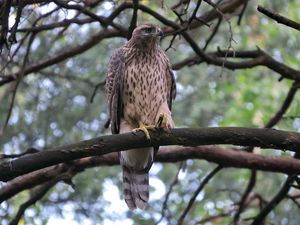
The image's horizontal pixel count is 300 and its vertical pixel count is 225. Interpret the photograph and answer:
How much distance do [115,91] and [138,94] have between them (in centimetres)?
20

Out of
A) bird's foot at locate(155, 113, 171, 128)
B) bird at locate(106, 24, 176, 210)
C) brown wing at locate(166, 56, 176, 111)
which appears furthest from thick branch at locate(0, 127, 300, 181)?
brown wing at locate(166, 56, 176, 111)

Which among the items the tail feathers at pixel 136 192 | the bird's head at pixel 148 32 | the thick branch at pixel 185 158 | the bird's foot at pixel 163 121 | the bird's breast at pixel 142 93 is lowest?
the tail feathers at pixel 136 192

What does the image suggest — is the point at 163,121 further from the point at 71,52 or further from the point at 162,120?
the point at 71,52

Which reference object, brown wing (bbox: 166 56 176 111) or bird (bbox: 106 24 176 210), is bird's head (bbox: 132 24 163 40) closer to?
bird (bbox: 106 24 176 210)

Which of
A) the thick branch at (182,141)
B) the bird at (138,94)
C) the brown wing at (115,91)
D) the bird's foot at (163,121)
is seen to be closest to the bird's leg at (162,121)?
the bird's foot at (163,121)

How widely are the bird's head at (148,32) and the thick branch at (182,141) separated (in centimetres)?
176

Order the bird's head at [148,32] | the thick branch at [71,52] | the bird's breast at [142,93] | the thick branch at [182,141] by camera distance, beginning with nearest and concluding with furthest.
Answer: the thick branch at [182,141] < the bird's breast at [142,93] < the bird's head at [148,32] < the thick branch at [71,52]

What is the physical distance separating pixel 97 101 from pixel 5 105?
1316 millimetres

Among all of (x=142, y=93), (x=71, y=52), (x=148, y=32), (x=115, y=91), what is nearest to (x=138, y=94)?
(x=142, y=93)

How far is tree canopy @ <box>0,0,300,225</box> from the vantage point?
4098mm

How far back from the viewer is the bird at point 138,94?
5492mm

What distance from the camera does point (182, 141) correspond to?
3992 mm

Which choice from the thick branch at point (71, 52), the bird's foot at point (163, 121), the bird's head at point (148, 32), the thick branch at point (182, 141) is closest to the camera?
the thick branch at point (182, 141)

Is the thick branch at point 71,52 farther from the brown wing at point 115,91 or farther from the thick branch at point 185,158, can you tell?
the thick branch at point 185,158
